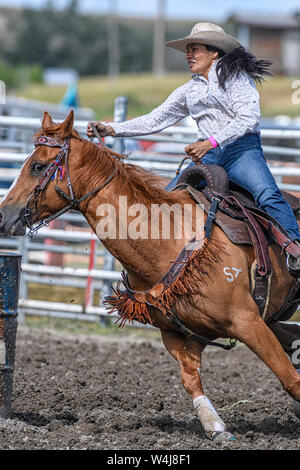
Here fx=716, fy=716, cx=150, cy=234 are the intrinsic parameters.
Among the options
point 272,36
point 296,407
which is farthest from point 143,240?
point 272,36

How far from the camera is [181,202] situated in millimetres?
4027

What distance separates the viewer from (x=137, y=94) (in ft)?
138

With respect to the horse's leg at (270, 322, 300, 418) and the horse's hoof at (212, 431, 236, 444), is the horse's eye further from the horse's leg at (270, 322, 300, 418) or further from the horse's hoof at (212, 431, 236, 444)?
the horse's leg at (270, 322, 300, 418)

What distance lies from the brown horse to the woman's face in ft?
2.69

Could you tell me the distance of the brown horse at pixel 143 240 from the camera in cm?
374

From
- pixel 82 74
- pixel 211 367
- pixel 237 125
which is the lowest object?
pixel 211 367

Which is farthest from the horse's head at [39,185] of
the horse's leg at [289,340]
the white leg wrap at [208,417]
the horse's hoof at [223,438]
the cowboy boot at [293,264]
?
the horse's leg at [289,340]

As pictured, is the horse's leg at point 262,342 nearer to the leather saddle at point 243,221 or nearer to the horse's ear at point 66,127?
the leather saddle at point 243,221

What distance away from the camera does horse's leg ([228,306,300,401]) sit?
3.81 metres

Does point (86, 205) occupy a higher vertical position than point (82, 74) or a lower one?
lower

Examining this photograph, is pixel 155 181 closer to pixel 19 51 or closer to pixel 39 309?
pixel 39 309

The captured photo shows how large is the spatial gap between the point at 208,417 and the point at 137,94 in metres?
39.3

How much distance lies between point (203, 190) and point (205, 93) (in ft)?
1.98

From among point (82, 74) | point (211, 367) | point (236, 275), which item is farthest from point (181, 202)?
point (82, 74)
